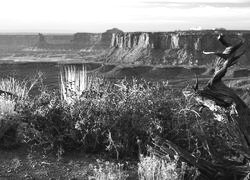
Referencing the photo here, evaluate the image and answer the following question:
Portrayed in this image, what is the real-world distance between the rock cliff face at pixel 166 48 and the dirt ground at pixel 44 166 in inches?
3119

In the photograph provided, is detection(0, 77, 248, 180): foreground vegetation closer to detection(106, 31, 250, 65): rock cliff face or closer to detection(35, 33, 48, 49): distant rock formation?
detection(106, 31, 250, 65): rock cliff face

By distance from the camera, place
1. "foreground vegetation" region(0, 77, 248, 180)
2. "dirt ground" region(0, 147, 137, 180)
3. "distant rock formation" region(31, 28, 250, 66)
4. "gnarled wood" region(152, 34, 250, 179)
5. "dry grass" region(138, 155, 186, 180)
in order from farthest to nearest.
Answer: "distant rock formation" region(31, 28, 250, 66)
"foreground vegetation" region(0, 77, 248, 180)
"dirt ground" region(0, 147, 137, 180)
"gnarled wood" region(152, 34, 250, 179)
"dry grass" region(138, 155, 186, 180)

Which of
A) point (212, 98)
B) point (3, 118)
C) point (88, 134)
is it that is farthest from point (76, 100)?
point (212, 98)

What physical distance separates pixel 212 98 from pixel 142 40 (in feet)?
323

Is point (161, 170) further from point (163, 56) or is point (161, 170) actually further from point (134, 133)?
point (163, 56)

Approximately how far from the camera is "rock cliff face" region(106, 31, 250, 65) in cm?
8848

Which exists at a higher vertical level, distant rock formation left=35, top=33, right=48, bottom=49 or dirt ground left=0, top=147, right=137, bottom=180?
dirt ground left=0, top=147, right=137, bottom=180

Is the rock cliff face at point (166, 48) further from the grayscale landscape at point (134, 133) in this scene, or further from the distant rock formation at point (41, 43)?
the grayscale landscape at point (134, 133)

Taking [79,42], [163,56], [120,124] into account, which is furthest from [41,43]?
[120,124]

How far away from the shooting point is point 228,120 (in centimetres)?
552

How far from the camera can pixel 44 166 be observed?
21.1 ft

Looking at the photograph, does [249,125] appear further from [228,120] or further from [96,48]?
[96,48]

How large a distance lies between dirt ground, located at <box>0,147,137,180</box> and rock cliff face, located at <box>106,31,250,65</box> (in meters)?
79.2

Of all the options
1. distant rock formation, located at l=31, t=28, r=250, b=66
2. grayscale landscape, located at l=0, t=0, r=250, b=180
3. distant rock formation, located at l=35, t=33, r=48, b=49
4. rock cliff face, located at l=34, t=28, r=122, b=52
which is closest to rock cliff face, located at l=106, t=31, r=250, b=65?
distant rock formation, located at l=31, t=28, r=250, b=66
